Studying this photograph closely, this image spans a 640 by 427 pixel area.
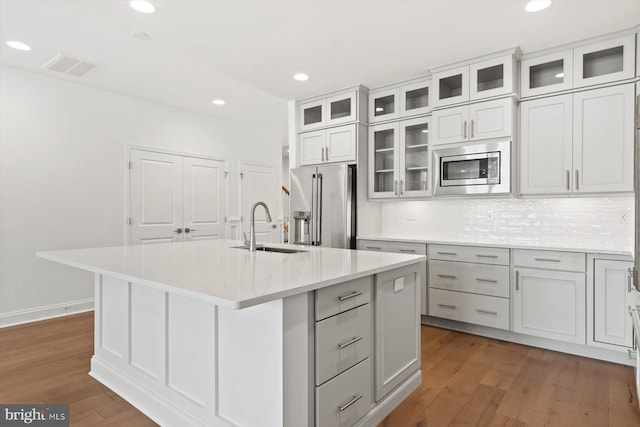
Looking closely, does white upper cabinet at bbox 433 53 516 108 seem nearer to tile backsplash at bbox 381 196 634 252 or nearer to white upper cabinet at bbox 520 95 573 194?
white upper cabinet at bbox 520 95 573 194

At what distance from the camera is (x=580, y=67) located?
303cm

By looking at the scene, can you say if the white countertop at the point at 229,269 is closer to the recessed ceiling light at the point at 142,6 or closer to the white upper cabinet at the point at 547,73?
the recessed ceiling light at the point at 142,6

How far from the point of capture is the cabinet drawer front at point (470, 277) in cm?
317

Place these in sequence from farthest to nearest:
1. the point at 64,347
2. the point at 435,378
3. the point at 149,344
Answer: the point at 64,347, the point at 435,378, the point at 149,344

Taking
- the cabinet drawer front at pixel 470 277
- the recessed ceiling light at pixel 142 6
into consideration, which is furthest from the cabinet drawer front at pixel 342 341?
the recessed ceiling light at pixel 142 6

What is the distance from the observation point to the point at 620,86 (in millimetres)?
2867

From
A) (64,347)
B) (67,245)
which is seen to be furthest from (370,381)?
(67,245)

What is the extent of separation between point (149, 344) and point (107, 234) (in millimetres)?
2740

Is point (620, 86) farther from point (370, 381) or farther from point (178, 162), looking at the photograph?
point (178, 162)

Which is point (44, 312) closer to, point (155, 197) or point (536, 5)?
point (155, 197)

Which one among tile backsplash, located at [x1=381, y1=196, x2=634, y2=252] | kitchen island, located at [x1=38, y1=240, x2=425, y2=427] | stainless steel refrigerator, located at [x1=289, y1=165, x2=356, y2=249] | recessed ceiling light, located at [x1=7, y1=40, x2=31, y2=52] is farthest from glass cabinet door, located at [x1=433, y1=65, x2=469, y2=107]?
recessed ceiling light, located at [x1=7, y1=40, x2=31, y2=52]

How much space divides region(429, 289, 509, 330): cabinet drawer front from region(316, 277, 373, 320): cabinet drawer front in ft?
5.97

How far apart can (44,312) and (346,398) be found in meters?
3.71

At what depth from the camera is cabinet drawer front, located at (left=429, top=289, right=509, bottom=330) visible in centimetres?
318
